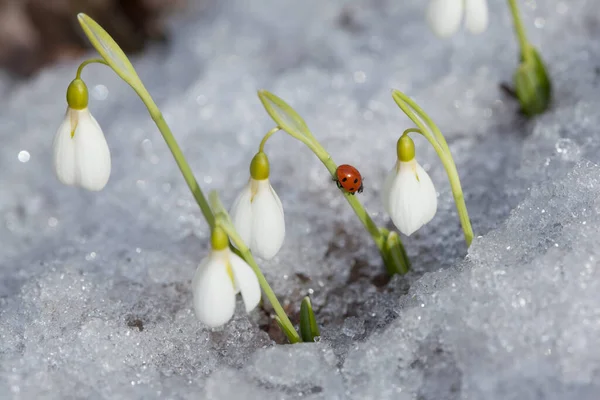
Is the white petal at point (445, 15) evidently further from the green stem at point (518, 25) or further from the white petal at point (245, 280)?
the white petal at point (245, 280)

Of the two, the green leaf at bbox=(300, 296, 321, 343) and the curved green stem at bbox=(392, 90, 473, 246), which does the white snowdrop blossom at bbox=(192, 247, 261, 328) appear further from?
the curved green stem at bbox=(392, 90, 473, 246)

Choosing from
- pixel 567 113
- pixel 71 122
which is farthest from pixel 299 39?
pixel 71 122

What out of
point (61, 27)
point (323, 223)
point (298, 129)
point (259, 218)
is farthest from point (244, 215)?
point (61, 27)

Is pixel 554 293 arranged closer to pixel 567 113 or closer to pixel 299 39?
pixel 567 113

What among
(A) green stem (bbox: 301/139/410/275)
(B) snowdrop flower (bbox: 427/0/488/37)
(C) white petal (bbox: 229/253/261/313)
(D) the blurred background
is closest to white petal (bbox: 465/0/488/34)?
(B) snowdrop flower (bbox: 427/0/488/37)

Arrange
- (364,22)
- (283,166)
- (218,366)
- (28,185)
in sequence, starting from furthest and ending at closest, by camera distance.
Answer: (364,22) → (28,185) → (283,166) → (218,366)

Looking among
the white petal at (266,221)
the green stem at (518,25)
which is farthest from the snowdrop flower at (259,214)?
the green stem at (518,25)

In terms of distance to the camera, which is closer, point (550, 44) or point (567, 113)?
point (567, 113)

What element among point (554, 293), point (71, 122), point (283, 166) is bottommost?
point (283, 166)
